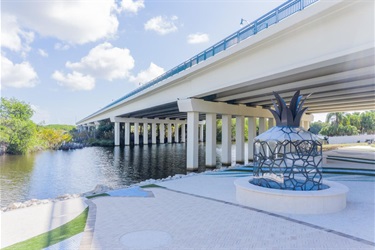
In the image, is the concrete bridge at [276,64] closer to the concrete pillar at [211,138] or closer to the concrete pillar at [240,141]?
the concrete pillar at [211,138]

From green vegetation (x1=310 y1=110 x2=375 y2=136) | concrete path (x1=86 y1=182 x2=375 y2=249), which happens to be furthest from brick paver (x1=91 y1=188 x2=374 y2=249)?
green vegetation (x1=310 y1=110 x2=375 y2=136)

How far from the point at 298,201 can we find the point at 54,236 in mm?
7357

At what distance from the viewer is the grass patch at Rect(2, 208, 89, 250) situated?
21.1 ft

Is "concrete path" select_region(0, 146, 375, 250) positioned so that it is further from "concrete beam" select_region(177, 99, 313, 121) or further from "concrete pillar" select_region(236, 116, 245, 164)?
"concrete pillar" select_region(236, 116, 245, 164)

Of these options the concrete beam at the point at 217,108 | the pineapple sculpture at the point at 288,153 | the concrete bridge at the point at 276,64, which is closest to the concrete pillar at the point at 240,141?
the concrete bridge at the point at 276,64

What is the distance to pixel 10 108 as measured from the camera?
47219mm

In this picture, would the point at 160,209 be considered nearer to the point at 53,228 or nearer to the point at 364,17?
the point at 53,228

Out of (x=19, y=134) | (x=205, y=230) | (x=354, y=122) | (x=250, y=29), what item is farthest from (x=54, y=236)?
(x=354, y=122)

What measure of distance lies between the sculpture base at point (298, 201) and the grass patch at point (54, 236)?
5.72 m

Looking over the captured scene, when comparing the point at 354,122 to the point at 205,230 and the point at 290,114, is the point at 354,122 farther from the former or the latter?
the point at 205,230

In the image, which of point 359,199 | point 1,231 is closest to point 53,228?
point 1,231

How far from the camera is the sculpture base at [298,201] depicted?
8664 millimetres

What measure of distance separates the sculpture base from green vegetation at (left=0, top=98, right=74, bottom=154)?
3742 centimetres

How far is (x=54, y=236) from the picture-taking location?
703 centimetres
